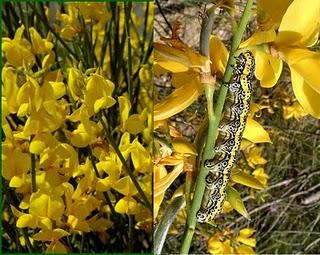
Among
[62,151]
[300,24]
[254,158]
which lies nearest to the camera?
[300,24]

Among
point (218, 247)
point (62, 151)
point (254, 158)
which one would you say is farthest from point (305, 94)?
point (254, 158)

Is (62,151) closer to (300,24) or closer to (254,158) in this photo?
(300,24)

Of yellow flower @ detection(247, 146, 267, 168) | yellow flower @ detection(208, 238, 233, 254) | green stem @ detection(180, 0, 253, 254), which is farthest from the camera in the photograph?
yellow flower @ detection(247, 146, 267, 168)

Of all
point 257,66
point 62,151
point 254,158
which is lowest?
point 254,158

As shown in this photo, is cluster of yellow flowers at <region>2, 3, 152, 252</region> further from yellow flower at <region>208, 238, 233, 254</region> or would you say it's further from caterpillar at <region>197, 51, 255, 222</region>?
yellow flower at <region>208, 238, 233, 254</region>

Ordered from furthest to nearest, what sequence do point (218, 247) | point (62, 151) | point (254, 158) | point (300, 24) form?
point (254, 158)
point (218, 247)
point (62, 151)
point (300, 24)

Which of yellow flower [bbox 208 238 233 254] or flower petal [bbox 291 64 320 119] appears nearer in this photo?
flower petal [bbox 291 64 320 119]

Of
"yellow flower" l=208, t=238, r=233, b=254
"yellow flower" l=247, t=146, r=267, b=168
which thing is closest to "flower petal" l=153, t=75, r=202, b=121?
"yellow flower" l=208, t=238, r=233, b=254
